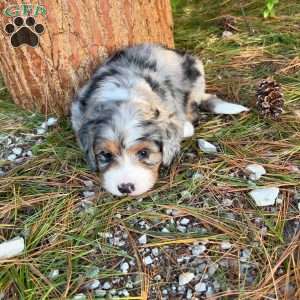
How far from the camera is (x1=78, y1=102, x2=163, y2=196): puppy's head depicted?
3633 millimetres

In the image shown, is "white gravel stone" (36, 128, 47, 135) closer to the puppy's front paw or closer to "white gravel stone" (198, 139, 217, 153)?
the puppy's front paw

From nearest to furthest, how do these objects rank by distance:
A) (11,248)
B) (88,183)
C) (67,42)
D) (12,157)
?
(11,248), (88,183), (12,157), (67,42)

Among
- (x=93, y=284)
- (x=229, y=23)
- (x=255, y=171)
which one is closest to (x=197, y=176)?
(x=255, y=171)

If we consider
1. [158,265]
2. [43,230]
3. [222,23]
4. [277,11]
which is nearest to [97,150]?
[43,230]

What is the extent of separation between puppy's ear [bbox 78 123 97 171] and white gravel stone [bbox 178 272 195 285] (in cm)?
115

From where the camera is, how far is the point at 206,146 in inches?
166


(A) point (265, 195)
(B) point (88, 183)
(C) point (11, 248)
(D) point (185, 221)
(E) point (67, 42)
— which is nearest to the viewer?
(C) point (11, 248)

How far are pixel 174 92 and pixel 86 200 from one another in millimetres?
1324

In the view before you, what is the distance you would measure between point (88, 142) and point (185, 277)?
4.24 feet

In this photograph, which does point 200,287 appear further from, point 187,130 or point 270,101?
point 270,101

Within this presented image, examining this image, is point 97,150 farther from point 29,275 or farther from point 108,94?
point 29,275

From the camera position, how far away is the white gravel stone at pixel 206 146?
417 cm

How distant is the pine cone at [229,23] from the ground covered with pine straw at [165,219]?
51.6 inches

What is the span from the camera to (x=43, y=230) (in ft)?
11.7
